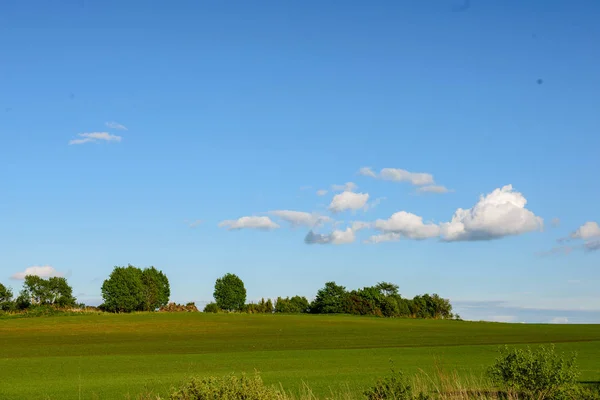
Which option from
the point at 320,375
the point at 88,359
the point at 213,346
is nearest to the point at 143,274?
the point at 213,346

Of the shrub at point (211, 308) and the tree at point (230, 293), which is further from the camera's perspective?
the tree at point (230, 293)

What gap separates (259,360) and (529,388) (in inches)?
906

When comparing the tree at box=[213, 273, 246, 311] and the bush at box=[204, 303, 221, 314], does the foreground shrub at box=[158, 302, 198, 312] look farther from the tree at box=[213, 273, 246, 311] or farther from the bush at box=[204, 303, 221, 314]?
the tree at box=[213, 273, 246, 311]

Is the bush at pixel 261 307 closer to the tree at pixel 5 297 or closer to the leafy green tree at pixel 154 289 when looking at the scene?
the leafy green tree at pixel 154 289

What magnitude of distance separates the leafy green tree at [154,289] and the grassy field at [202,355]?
33392 mm

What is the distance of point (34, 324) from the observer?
8081cm

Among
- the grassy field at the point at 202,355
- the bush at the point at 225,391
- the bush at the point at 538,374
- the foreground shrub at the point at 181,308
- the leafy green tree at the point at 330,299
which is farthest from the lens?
the leafy green tree at the point at 330,299

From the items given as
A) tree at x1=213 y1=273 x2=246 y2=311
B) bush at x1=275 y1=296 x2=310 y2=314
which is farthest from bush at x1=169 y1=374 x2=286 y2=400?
tree at x1=213 y1=273 x2=246 y2=311

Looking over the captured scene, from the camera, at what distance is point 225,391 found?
11.3 metres

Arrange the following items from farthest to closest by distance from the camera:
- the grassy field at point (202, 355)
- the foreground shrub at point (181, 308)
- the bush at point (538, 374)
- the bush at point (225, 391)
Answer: the foreground shrub at point (181, 308), the grassy field at point (202, 355), the bush at point (538, 374), the bush at point (225, 391)

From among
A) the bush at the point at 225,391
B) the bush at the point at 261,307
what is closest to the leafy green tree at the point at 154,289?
the bush at the point at 261,307

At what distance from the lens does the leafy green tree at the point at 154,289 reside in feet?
384

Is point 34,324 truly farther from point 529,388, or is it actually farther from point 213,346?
point 529,388

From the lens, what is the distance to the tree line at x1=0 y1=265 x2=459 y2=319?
113 m
